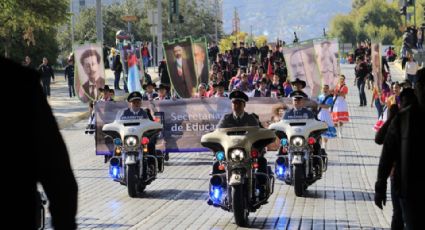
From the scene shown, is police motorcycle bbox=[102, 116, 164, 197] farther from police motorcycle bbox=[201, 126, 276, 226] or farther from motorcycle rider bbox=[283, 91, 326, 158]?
police motorcycle bbox=[201, 126, 276, 226]

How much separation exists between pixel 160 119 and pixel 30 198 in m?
17.7

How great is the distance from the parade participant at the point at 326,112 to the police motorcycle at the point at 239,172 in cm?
937

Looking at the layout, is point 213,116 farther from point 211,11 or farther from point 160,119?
point 211,11

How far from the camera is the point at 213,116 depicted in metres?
21.9

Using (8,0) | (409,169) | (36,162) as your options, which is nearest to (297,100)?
(409,169)

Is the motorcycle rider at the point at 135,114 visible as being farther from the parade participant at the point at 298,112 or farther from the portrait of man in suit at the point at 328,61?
the portrait of man in suit at the point at 328,61

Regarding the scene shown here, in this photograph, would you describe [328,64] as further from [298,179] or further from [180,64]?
[298,179]

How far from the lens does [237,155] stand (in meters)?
12.7

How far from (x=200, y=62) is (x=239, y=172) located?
15477 mm

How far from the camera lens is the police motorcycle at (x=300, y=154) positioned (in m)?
15.7

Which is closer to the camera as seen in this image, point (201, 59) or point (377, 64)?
point (201, 59)

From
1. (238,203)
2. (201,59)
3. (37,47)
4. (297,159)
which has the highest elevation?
(37,47)

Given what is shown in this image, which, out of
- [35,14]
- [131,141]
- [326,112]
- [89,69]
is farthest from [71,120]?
[131,141]

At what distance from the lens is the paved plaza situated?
13.1 meters
